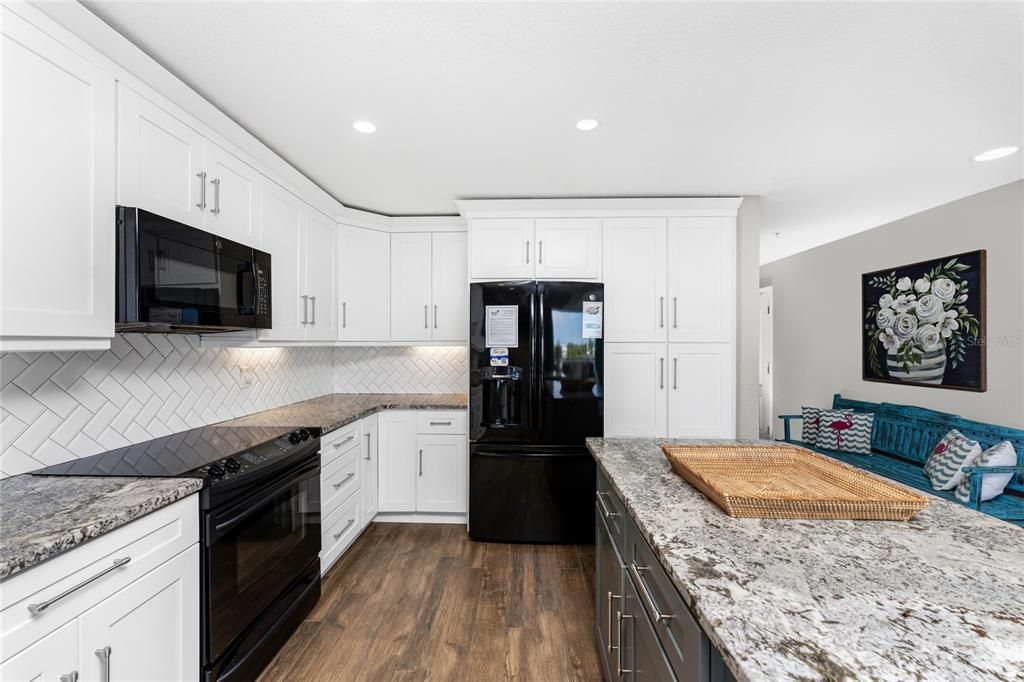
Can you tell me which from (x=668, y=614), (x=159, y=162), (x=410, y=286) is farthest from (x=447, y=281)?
(x=668, y=614)

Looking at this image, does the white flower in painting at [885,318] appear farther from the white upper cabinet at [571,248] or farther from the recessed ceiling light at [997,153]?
the white upper cabinet at [571,248]

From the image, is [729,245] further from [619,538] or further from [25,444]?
[25,444]

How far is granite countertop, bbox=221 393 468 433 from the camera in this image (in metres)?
2.57

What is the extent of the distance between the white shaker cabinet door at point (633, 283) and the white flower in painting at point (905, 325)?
2402 millimetres

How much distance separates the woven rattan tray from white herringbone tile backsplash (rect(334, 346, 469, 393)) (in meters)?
2.49

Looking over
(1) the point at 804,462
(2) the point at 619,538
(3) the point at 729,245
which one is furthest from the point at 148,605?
(3) the point at 729,245

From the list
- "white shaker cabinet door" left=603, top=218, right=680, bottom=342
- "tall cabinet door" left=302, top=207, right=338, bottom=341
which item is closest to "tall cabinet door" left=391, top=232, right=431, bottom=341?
"tall cabinet door" left=302, top=207, right=338, bottom=341

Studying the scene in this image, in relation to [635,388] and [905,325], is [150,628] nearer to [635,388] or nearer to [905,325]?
[635,388]

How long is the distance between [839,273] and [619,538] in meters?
4.57

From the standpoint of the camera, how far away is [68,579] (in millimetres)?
1059

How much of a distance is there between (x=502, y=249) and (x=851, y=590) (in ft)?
8.99

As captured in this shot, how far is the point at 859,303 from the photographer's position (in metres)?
4.34

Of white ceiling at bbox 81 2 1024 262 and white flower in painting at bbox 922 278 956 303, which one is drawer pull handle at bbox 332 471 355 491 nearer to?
white ceiling at bbox 81 2 1024 262

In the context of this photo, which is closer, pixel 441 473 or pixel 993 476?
pixel 993 476
